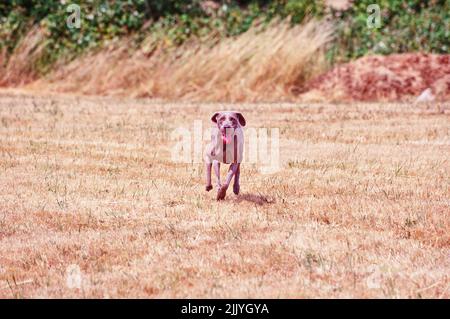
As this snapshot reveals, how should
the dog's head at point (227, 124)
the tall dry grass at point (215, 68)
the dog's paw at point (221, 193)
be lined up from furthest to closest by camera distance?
the tall dry grass at point (215, 68) → the dog's paw at point (221, 193) → the dog's head at point (227, 124)

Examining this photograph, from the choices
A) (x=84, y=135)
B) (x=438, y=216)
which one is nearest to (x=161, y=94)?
(x=84, y=135)

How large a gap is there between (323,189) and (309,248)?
6.92 ft

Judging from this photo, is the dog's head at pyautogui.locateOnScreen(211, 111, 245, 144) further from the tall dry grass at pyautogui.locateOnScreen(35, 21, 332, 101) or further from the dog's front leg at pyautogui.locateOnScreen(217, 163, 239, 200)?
the tall dry grass at pyautogui.locateOnScreen(35, 21, 332, 101)

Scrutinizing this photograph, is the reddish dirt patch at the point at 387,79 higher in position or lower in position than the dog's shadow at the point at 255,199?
lower

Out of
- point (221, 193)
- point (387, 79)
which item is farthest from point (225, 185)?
point (387, 79)

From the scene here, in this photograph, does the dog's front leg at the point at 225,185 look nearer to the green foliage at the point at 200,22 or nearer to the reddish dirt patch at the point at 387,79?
the reddish dirt patch at the point at 387,79

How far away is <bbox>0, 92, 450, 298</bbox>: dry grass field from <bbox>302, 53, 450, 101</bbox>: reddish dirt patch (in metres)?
3.91

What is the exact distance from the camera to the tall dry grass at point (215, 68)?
16953mm

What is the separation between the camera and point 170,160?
33.0 ft

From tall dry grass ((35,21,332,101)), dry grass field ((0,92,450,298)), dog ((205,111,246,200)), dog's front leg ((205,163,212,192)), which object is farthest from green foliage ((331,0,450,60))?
dog ((205,111,246,200))

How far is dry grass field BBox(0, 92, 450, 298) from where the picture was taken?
5.52m

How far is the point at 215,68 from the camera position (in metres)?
17.2

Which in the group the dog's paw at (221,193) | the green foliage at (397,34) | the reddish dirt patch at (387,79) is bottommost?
the reddish dirt patch at (387,79)

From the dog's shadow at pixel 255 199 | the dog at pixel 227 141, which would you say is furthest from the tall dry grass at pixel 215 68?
the dog at pixel 227 141
